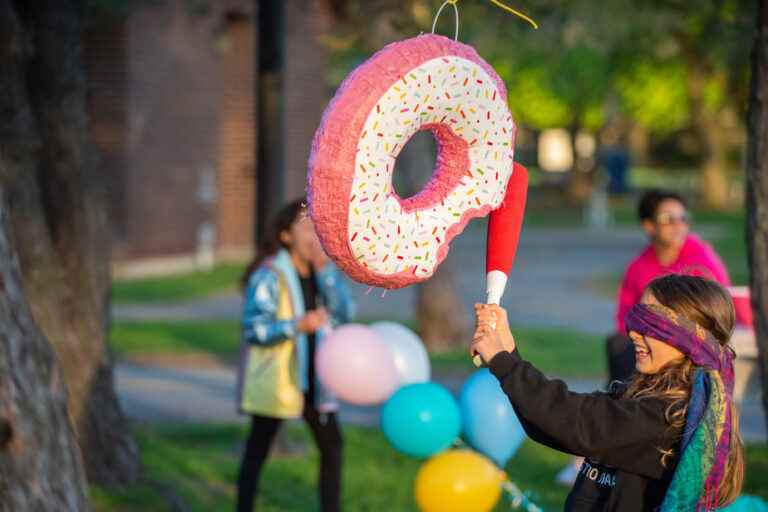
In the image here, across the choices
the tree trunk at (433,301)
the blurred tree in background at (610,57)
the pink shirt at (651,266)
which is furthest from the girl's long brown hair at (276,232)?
the tree trunk at (433,301)

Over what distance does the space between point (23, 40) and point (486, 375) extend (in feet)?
8.26

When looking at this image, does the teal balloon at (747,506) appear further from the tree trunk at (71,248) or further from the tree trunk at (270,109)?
the tree trunk at (270,109)

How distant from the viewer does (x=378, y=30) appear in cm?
1108

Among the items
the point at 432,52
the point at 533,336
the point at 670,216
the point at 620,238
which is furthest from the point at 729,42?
the point at 620,238

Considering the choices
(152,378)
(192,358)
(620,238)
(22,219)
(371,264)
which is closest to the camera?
(371,264)

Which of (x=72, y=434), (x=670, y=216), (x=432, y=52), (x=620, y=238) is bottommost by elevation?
(x=620, y=238)

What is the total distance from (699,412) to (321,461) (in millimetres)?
2988

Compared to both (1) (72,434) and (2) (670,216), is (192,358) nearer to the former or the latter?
(2) (670,216)

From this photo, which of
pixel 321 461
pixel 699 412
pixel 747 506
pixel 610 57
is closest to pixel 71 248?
pixel 321 461

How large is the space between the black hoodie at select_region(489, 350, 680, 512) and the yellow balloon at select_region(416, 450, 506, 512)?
222 cm

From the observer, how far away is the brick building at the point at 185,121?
1703cm

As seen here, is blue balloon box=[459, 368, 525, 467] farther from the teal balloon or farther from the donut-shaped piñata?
the donut-shaped piñata

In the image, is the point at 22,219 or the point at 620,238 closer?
the point at 22,219

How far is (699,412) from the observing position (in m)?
3.25
